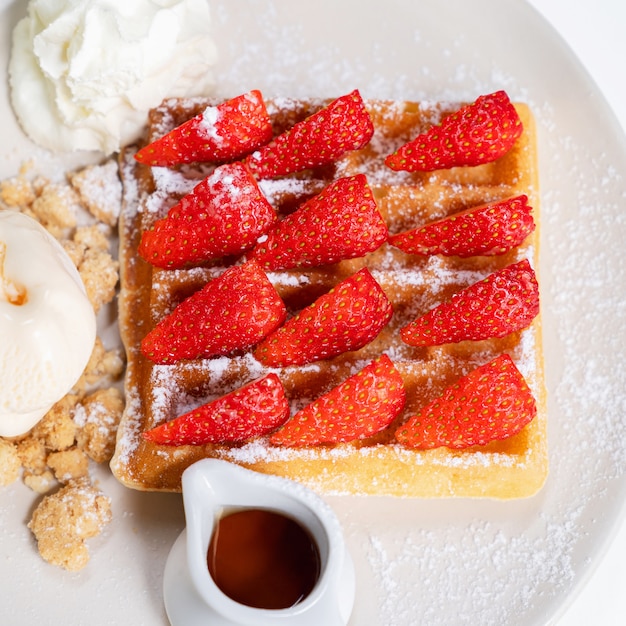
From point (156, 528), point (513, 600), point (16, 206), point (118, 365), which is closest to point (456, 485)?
point (513, 600)

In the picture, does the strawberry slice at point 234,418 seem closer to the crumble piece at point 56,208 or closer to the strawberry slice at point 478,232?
the strawberry slice at point 478,232

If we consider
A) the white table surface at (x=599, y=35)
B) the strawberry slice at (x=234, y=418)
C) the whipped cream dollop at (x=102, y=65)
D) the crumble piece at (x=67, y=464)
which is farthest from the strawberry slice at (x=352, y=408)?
the white table surface at (x=599, y=35)

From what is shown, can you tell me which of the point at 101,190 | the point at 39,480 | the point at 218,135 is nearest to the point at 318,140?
the point at 218,135

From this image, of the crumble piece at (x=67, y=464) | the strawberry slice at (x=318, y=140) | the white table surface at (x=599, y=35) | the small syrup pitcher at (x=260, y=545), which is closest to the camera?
the small syrup pitcher at (x=260, y=545)

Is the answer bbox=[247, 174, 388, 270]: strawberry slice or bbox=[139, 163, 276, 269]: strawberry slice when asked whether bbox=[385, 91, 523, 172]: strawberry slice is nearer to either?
bbox=[247, 174, 388, 270]: strawberry slice

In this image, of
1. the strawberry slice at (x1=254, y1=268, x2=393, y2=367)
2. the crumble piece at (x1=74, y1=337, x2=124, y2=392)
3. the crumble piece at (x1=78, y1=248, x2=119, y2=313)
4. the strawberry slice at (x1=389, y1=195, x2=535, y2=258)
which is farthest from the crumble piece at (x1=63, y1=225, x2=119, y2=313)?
the strawberry slice at (x1=389, y1=195, x2=535, y2=258)

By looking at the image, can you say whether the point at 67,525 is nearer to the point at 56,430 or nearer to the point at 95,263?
the point at 56,430
